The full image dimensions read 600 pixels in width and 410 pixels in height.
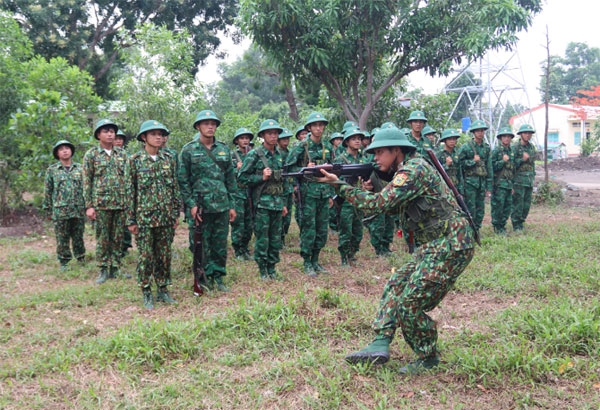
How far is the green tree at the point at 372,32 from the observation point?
9.61 meters

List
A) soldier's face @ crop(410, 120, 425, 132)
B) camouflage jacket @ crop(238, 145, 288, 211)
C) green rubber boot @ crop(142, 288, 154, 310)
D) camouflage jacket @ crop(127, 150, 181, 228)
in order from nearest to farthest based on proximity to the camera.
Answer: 1. camouflage jacket @ crop(127, 150, 181, 228)
2. green rubber boot @ crop(142, 288, 154, 310)
3. camouflage jacket @ crop(238, 145, 288, 211)
4. soldier's face @ crop(410, 120, 425, 132)

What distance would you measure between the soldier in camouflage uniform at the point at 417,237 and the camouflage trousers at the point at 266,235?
2.62 m

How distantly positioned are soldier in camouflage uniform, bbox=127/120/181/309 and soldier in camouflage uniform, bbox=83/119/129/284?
1333 millimetres

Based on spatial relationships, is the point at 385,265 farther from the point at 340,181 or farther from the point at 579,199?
the point at 579,199

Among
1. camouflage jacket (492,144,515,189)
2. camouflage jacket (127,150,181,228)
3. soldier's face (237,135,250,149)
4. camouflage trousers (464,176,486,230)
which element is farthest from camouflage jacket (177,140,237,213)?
camouflage jacket (492,144,515,189)

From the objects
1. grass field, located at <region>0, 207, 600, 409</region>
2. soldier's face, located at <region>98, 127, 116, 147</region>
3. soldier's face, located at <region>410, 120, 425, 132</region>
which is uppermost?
soldier's face, located at <region>410, 120, 425, 132</region>

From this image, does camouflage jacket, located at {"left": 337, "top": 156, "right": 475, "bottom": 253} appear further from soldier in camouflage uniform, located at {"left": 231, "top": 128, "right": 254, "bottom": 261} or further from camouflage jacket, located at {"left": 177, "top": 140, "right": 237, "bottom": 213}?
soldier in camouflage uniform, located at {"left": 231, "top": 128, "right": 254, "bottom": 261}

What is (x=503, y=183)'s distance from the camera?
28.6 ft

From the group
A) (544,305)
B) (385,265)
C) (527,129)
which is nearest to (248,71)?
(527,129)

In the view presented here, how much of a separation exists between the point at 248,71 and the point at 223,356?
570 inches

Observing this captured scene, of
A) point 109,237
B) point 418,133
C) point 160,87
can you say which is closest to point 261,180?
point 109,237

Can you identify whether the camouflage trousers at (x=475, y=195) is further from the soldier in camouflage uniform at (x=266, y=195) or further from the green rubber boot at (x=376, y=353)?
the green rubber boot at (x=376, y=353)

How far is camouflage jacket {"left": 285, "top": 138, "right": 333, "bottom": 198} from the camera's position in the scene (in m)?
6.35

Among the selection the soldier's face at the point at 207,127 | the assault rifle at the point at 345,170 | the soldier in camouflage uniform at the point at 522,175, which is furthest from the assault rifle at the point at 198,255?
the soldier in camouflage uniform at the point at 522,175
